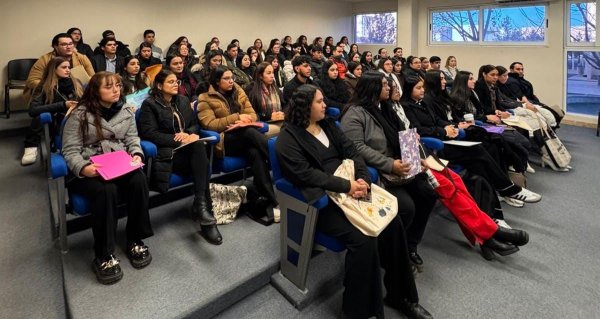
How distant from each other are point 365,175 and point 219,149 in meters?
1.06

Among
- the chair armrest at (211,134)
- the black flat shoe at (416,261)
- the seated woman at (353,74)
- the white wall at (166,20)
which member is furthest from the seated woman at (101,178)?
the white wall at (166,20)

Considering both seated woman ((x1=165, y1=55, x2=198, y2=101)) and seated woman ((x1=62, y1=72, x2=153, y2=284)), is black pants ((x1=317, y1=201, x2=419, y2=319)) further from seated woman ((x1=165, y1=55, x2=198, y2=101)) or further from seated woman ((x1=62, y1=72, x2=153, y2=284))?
seated woman ((x1=165, y1=55, x2=198, y2=101))

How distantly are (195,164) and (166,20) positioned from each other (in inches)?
206

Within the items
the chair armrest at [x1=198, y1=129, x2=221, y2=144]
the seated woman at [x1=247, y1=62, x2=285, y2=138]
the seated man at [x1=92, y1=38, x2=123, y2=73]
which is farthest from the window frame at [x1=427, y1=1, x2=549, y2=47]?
the chair armrest at [x1=198, y1=129, x2=221, y2=144]

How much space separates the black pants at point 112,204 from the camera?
1.75 m

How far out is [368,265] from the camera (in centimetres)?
157

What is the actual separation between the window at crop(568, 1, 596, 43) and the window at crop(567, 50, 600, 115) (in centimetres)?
23

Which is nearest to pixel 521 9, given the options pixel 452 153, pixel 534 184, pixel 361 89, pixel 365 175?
pixel 534 184

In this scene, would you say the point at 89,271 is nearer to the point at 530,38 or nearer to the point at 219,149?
the point at 219,149

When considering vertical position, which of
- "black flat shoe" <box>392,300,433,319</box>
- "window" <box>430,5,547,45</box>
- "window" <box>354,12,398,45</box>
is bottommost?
"black flat shoe" <box>392,300,433,319</box>

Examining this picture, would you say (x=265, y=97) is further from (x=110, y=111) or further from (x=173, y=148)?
(x=110, y=111)

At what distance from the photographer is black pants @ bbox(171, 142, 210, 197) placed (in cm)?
219

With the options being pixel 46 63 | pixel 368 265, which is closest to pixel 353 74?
pixel 46 63

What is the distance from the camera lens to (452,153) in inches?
108
